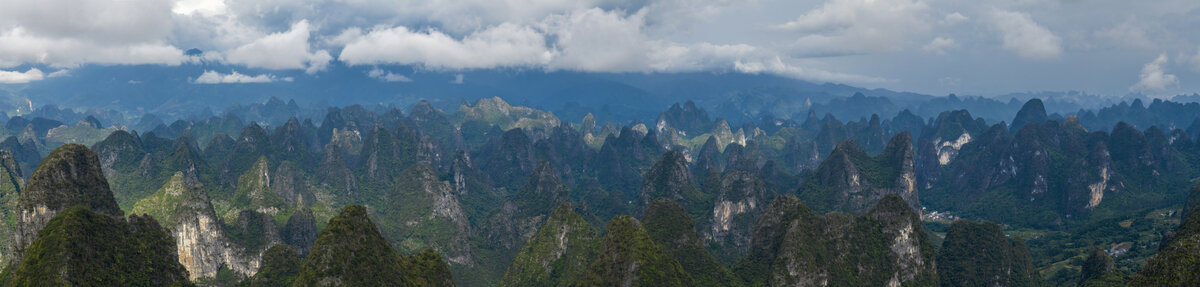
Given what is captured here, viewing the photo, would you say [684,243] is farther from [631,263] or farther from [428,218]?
[428,218]

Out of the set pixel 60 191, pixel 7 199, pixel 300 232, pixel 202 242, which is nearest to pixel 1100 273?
pixel 60 191

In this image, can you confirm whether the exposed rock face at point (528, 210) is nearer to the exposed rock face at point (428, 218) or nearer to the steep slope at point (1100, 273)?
the exposed rock face at point (428, 218)

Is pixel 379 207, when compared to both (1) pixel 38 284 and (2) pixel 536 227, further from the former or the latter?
(1) pixel 38 284

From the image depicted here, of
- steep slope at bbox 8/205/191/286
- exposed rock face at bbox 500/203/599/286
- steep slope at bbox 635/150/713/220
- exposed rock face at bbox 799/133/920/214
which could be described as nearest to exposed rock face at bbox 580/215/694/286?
exposed rock face at bbox 500/203/599/286

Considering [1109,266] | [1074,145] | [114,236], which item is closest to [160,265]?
[114,236]

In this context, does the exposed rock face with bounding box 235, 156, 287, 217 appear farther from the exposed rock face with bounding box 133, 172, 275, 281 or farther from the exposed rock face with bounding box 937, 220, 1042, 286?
the exposed rock face with bounding box 937, 220, 1042, 286

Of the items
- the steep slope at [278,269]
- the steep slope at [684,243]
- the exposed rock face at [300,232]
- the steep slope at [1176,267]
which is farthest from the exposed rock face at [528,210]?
the steep slope at [1176,267]
